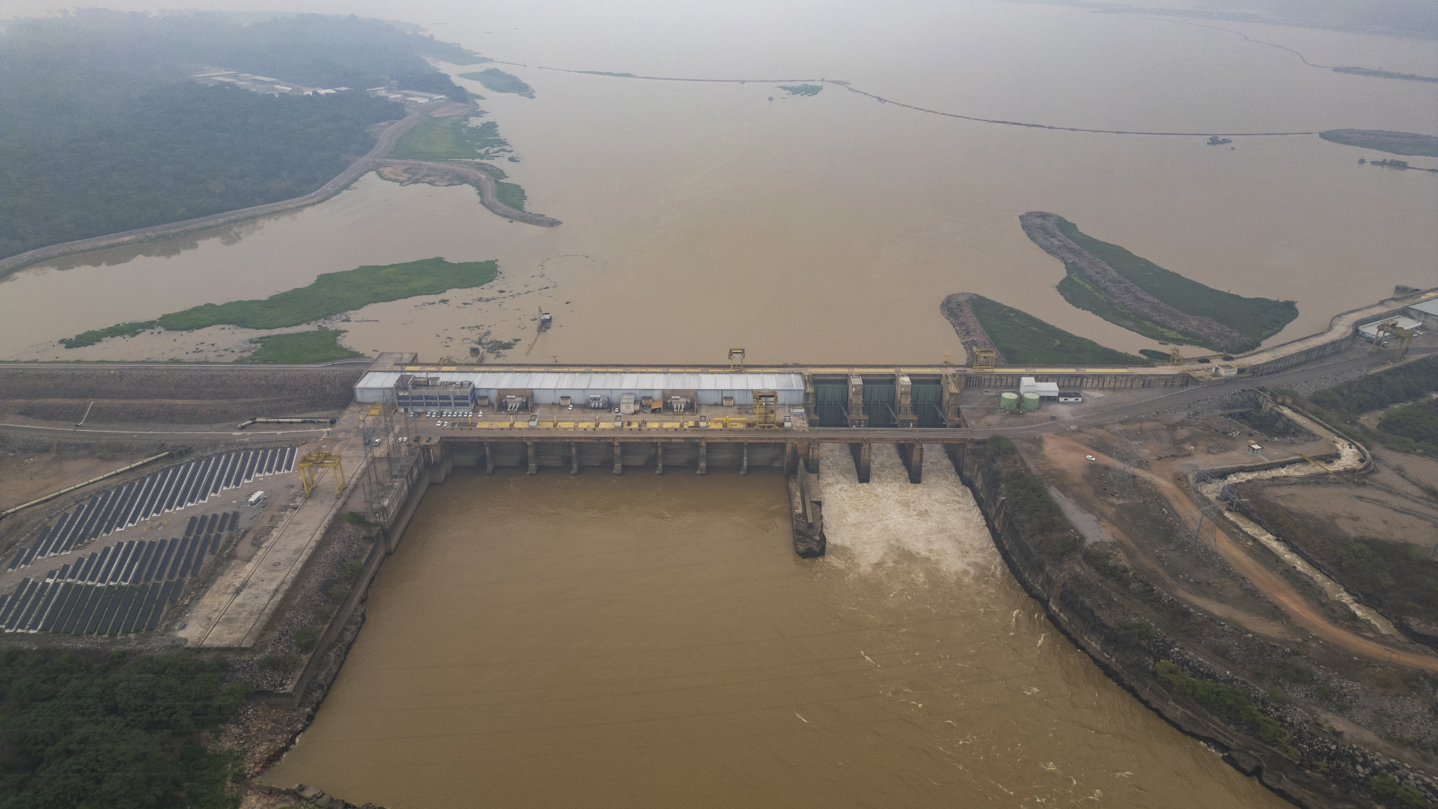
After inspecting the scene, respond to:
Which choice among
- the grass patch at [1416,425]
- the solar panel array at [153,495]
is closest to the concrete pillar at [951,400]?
the grass patch at [1416,425]

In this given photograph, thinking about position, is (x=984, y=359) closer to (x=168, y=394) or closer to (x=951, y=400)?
(x=951, y=400)

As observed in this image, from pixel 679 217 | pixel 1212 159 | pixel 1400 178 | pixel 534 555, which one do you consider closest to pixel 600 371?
pixel 534 555

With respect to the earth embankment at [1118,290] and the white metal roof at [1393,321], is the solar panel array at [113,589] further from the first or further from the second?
the white metal roof at [1393,321]

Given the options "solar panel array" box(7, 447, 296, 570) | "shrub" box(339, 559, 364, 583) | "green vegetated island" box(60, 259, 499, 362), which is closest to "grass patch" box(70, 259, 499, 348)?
"green vegetated island" box(60, 259, 499, 362)

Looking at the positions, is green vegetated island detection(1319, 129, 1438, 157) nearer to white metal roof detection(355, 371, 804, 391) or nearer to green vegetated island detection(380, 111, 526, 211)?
white metal roof detection(355, 371, 804, 391)

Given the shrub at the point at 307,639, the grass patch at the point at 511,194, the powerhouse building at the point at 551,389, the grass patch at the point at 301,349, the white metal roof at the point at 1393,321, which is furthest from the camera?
the grass patch at the point at 511,194

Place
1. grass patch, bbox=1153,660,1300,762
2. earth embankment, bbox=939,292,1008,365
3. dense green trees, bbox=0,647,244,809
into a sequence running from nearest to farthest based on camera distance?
1. dense green trees, bbox=0,647,244,809
2. grass patch, bbox=1153,660,1300,762
3. earth embankment, bbox=939,292,1008,365
